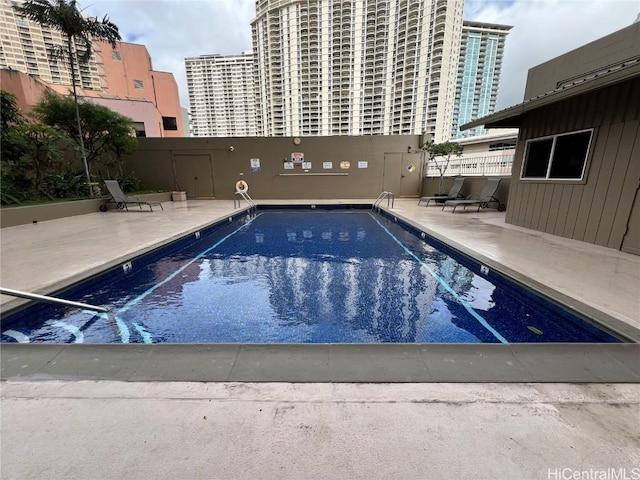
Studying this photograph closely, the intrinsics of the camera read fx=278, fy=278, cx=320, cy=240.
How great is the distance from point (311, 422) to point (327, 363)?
40 centimetres

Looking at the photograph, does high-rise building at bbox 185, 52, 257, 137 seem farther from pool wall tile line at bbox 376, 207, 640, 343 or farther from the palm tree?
pool wall tile line at bbox 376, 207, 640, 343

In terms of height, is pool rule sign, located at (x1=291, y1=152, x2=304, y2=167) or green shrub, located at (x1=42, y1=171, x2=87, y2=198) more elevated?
pool rule sign, located at (x1=291, y1=152, x2=304, y2=167)

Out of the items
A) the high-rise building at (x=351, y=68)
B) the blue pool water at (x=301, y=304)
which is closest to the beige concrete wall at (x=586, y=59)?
the blue pool water at (x=301, y=304)

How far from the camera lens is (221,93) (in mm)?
56719

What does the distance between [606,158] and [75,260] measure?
7586 mm

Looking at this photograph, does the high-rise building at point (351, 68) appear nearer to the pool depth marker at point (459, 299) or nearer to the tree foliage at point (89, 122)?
the tree foliage at point (89, 122)

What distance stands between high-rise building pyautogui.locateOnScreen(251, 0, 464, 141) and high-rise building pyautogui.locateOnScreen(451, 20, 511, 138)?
8.47 meters

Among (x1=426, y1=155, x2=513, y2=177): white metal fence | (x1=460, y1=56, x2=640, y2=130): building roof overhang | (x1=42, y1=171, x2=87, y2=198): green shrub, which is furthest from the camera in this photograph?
(x1=426, y1=155, x2=513, y2=177): white metal fence

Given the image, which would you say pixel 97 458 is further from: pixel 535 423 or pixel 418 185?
pixel 418 185

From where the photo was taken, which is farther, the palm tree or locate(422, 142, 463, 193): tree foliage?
locate(422, 142, 463, 193): tree foliage

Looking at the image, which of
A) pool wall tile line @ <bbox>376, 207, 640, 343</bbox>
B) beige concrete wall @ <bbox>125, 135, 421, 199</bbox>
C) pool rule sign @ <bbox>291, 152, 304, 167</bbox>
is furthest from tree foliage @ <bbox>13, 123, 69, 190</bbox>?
pool wall tile line @ <bbox>376, 207, 640, 343</bbox>

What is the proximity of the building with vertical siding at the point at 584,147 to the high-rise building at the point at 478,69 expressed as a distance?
199ft

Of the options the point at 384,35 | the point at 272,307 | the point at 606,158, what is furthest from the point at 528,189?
the point at 384,35

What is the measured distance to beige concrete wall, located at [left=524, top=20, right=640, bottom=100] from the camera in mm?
4566
